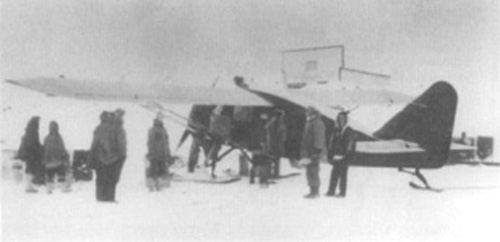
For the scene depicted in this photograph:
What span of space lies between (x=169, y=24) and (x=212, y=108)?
1721 mm

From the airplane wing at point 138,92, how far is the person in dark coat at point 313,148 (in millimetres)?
1393

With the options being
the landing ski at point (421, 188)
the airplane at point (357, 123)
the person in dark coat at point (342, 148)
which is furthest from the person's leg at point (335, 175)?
the landing ski at point (421, 188)

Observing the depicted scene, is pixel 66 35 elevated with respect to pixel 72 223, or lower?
elevated

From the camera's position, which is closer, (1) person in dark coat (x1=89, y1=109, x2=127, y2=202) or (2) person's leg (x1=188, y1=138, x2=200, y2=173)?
(1) person in dark coat (x1=89, y1=109, x2=127, y2=202)

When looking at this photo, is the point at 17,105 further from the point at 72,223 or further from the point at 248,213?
the point at 248,213

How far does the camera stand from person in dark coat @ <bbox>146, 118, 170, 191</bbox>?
9.30m

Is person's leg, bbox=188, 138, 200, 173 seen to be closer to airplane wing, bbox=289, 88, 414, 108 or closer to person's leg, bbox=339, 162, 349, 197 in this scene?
airplane wing, bbox=289, 88, 414, 108

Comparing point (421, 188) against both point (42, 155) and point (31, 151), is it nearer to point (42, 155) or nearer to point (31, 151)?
point (42, 155)

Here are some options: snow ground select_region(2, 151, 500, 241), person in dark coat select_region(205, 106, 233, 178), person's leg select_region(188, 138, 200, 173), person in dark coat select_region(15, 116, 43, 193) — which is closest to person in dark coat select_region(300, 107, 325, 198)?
snow ground select_region(2, 151, 500, 241)

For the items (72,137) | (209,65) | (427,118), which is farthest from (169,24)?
(427,118)

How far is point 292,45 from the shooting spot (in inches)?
439

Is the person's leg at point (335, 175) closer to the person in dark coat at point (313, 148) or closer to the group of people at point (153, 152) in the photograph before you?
the group of people at point (153, 152)

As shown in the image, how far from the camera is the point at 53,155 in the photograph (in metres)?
8.87

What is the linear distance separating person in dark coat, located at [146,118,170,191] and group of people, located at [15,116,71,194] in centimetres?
107
